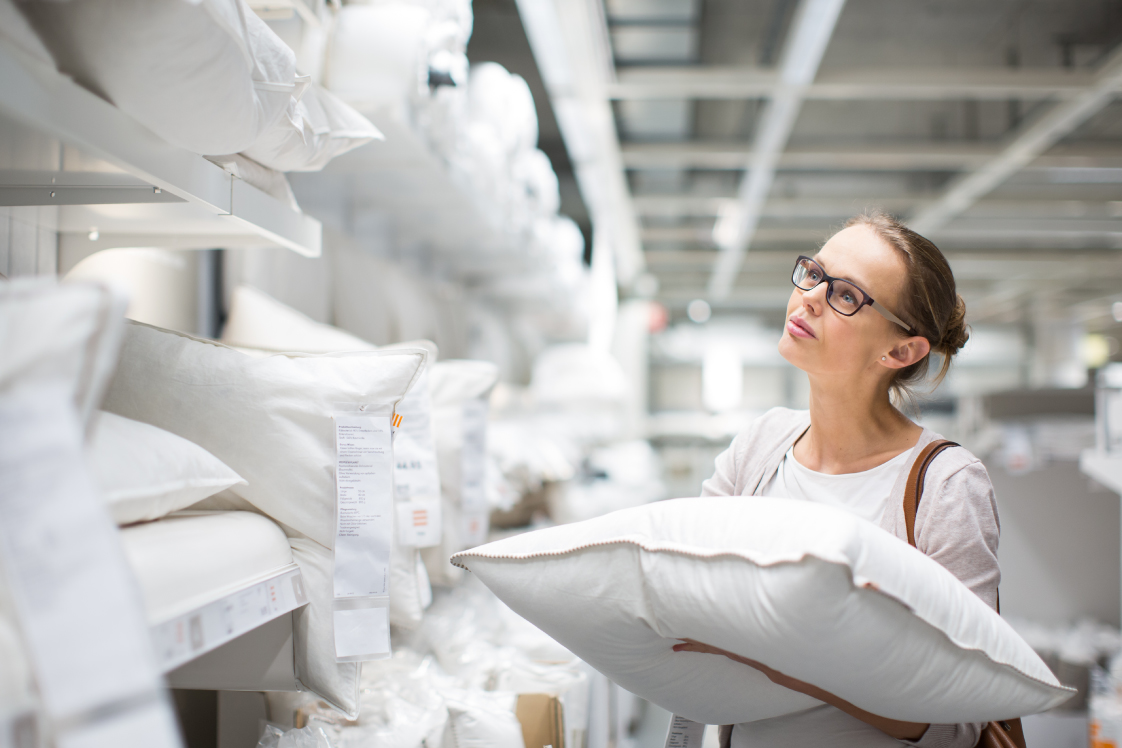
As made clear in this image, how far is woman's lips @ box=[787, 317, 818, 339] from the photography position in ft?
3.86

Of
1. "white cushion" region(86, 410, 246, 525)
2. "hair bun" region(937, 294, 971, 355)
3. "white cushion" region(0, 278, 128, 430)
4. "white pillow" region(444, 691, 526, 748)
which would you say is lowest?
"white pillow" region(444, 691, 526, 748)

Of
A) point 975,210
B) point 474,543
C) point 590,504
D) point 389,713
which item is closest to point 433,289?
point 590,504

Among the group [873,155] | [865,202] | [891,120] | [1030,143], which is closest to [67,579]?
[891,120]

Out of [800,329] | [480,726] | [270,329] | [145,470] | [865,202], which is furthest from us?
[865,202]

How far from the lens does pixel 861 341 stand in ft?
3.81

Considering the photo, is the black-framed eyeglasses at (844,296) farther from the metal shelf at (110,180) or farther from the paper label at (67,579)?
the paper label at (67,579)

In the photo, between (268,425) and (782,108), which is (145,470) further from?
(782,108)

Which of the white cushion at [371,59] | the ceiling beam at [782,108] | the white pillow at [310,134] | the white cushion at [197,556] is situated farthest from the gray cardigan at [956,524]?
the ceiling beam at [782,108]

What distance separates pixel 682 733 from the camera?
3.57 feet

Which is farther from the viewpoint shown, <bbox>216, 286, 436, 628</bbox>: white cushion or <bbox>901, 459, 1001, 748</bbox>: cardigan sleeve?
<bbox>216, 286, 436, 628</bbox>: white cushion

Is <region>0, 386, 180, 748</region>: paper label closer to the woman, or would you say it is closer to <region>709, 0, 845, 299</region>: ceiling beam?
the woman

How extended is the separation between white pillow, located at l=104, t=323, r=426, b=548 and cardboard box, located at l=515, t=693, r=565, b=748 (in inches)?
18.4

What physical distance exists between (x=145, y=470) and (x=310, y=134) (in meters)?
0.53

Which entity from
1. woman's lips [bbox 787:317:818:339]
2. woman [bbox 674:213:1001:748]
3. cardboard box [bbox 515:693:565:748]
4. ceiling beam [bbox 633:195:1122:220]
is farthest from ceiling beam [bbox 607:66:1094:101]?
cardboard box [bbox 515:693:565:748]
